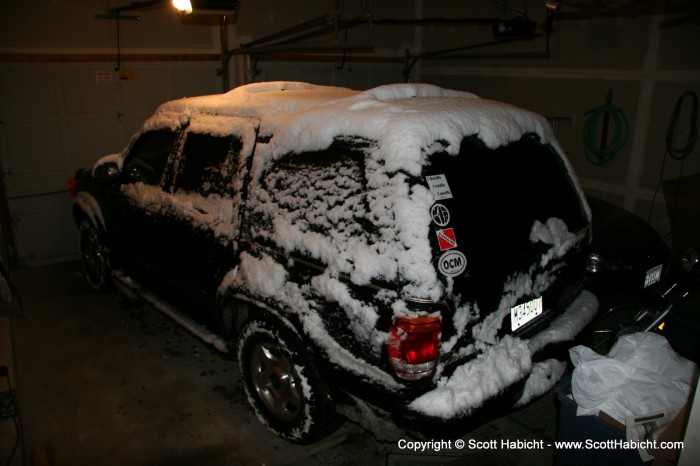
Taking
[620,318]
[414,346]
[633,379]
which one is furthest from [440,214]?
[620,318]

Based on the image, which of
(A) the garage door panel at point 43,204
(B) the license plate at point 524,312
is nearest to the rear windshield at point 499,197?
(B) the license plate at point 524,312

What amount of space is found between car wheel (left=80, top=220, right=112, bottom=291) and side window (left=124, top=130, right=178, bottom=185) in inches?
37.9

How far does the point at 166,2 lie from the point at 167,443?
589 centimetres

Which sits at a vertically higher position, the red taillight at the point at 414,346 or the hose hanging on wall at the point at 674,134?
the hose hanging on wall at the point at 674,134

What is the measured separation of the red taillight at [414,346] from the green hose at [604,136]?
6719 mm

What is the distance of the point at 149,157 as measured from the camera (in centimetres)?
466

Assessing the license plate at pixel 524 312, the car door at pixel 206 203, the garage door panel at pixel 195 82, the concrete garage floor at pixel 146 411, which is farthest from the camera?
the garage door panel at pixel 195 82

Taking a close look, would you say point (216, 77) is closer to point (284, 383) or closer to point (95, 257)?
point (95, 257)

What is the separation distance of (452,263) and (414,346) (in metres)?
0.44

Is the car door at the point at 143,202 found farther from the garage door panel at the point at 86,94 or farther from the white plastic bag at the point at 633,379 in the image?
the white plastic bag at the point at 633,379

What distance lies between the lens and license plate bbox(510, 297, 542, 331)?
289cm

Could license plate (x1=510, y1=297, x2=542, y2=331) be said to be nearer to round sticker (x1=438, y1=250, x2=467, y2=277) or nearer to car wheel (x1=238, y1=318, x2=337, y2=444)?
round sticker (x1=438, y1=250, x2=467, y2=277)

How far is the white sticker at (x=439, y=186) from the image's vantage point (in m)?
2.50

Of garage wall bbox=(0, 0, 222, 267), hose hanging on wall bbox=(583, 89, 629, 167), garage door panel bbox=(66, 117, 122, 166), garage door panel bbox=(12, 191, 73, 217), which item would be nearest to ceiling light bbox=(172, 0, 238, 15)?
garage wall bbox=(0, 0, 222, 267)
